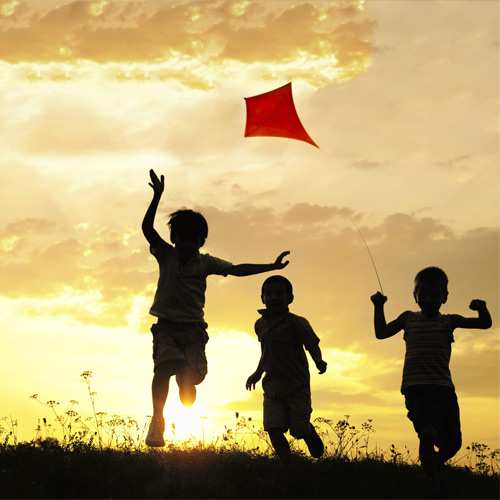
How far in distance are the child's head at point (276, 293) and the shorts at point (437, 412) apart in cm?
195

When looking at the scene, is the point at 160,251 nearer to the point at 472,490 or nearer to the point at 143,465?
the point at 143,465

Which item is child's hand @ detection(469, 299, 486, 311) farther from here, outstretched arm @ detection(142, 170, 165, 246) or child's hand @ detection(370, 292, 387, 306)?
outstretched arm @ detection(142, 170, 165, 246)

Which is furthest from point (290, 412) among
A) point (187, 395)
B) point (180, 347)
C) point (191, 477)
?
point (191, 477)

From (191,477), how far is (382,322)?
9.66 feet

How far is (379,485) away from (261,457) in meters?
1.81

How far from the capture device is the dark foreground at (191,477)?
372 inches

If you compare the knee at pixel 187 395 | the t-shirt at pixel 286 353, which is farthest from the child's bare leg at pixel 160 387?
the t-shirt at pixel 286 353

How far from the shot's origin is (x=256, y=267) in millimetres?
11211

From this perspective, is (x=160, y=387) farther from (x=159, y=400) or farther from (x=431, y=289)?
(x=431, y=289)

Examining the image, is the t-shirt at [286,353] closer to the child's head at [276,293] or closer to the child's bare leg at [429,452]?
the child's head at [276,293]

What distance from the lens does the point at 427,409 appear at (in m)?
10.9

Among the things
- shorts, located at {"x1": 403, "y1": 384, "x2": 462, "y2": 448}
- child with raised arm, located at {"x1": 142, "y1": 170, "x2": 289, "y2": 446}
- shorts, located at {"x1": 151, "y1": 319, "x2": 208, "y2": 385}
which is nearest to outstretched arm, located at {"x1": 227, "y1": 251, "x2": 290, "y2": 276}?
child with raised arm, located at {"x1": 142, "y1": 170, "x2": 289, "y2": 446}

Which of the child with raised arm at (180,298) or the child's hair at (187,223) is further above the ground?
the child's hair at (187,223)

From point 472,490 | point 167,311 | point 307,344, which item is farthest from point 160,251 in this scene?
point 472,490
